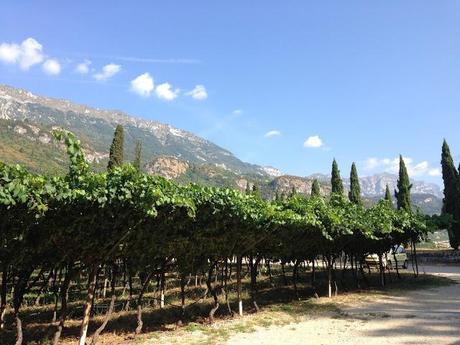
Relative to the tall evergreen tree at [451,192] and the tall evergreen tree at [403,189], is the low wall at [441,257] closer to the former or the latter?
the tall evergreen tree at [451,192]

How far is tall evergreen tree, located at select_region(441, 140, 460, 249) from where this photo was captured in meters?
45.2

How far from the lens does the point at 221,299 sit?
20344 millimetres

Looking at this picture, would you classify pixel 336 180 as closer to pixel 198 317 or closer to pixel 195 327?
pixel 198 317

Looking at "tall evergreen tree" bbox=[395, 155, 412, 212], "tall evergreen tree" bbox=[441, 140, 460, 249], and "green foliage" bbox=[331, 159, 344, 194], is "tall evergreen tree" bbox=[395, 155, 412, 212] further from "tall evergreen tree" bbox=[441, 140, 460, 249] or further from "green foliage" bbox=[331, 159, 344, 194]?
"green foliage" bbox=[331, 159, 344, 194]

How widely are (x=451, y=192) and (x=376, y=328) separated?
38624 mm

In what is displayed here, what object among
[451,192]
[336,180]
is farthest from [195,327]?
[336,180]

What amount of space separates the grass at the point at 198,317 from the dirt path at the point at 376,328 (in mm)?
515

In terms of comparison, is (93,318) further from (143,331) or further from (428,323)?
(428,323)

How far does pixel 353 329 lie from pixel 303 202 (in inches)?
212

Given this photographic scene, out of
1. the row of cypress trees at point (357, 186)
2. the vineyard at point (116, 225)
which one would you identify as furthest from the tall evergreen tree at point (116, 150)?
the row of cypress trees at point (357, 186)

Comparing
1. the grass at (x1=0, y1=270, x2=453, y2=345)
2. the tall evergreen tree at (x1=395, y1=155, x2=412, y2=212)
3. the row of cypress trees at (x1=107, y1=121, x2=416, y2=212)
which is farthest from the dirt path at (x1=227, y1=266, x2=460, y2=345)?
the tall evergreen tree at (x1=395, y1=155, x2=412, y2=212)

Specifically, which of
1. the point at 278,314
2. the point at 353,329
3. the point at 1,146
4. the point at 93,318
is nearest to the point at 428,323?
the point at 353,329

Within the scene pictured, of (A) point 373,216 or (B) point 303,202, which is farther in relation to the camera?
(A) point 373,216

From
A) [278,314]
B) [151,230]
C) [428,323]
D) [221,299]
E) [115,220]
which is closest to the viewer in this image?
[115,220]
